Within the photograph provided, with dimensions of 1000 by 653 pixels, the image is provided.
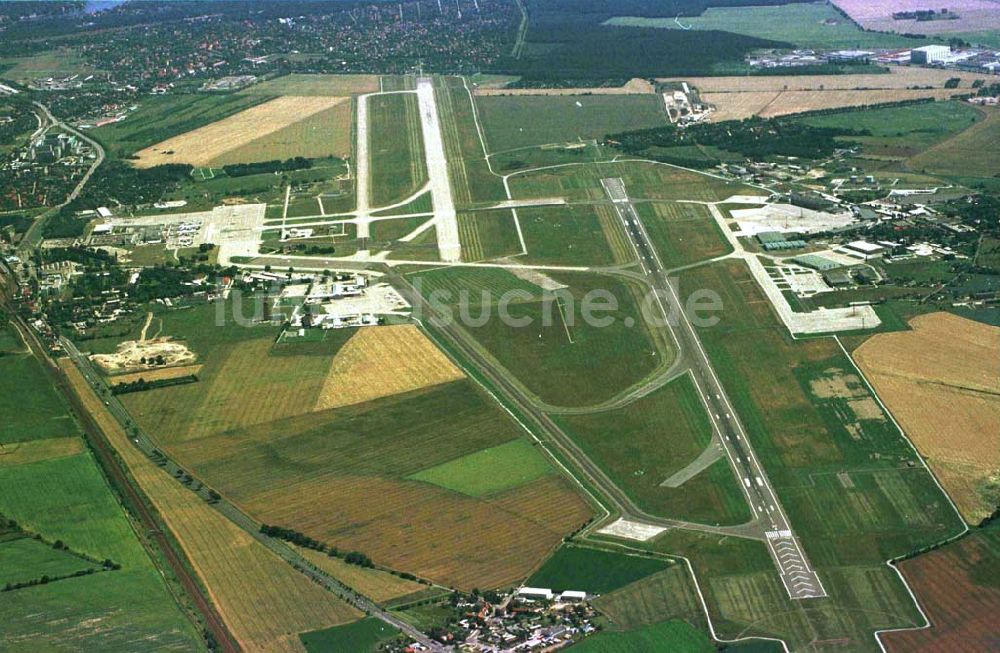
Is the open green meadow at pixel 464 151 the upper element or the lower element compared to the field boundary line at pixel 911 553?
upper

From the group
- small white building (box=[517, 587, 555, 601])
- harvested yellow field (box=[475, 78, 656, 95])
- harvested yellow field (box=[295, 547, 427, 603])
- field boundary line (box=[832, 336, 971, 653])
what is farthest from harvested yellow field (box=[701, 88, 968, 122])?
harvested yellow field (box=[295, 547, 427, 603])

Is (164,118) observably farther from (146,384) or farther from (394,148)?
(146,384)

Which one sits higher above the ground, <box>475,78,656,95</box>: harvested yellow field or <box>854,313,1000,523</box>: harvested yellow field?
<box>475,78,656,95</box>: harvested yellow field

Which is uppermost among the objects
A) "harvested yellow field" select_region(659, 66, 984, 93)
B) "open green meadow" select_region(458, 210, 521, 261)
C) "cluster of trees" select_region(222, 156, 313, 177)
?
"harvested yellow field" select_region(659, 66, 984, 93)

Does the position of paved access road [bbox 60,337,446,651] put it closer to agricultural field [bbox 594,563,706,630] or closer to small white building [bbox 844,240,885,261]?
agricultural field [bbox 594,563,706,630]

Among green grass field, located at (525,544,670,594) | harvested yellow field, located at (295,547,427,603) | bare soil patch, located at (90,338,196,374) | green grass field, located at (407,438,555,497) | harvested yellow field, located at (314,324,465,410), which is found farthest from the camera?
bare soil patch, located at (90,338,196,374)

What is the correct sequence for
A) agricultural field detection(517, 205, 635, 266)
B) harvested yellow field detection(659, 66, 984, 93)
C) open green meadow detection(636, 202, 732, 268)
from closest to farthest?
open green meadow detection(636, 202, 732, 268) < agricultural field detection(517, 205, 635, 266) < harvested yellow field detection(659, 66, 984, 93)

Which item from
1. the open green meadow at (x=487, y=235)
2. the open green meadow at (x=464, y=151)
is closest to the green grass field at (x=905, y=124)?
the open green meadow at (x=464, y=151)

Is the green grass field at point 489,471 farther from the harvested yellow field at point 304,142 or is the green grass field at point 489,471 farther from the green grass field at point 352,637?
the harvested yellow field at point 304,142
